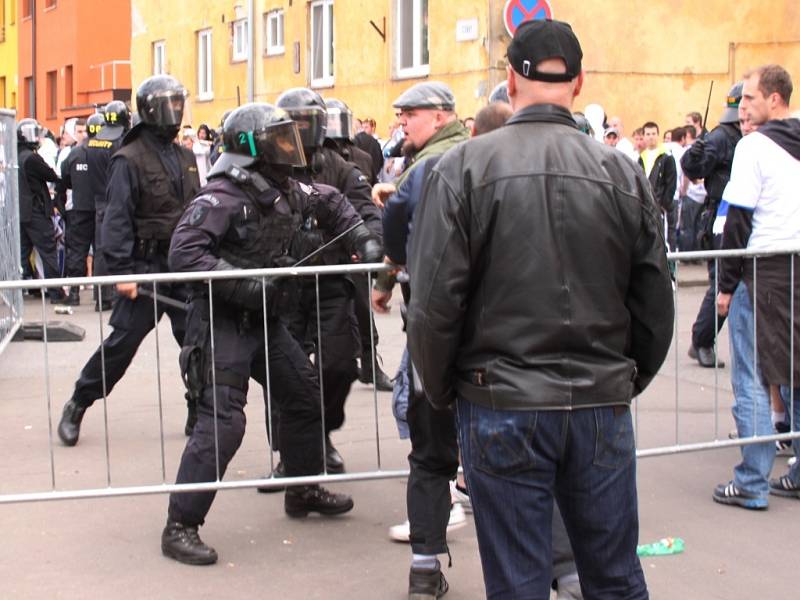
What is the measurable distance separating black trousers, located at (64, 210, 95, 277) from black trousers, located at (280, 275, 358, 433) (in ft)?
26.1

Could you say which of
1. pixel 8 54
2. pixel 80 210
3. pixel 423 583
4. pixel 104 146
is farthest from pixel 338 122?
pixel 8 54

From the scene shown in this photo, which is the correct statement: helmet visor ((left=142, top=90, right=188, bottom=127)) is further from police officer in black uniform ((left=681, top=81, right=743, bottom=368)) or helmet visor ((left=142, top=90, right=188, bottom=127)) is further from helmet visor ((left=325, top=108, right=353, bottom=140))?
police officer in black uniform ((left=681, top=81, right=743, bottom=368))

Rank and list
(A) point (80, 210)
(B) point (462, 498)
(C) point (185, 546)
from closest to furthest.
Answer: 1. (C) point (185, 546)
2. (B) point (462, 498)
3. (A) point (80, 210)

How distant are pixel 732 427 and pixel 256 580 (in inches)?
139

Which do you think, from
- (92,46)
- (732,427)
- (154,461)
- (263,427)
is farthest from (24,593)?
(92,46)

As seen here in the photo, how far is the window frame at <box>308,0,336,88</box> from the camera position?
22094mm

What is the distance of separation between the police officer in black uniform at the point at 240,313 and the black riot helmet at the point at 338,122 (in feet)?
6.85

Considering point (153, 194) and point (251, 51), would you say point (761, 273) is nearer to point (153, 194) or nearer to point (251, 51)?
point (153, 194)

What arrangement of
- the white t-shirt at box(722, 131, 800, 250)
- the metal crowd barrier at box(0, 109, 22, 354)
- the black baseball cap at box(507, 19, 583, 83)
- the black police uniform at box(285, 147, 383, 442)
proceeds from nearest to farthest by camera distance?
the black baseball cap at box(507, 19, 583, 83), the white t-shirt at box(722, 131, 800, 250), the black police uniform at box(285, 147, 383, 442), the metal crowd barrier at box(0, 109, 22, 354)

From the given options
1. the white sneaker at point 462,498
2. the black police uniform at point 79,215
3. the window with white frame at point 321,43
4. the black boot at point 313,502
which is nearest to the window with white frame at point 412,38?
the window with white frame at point 321,43

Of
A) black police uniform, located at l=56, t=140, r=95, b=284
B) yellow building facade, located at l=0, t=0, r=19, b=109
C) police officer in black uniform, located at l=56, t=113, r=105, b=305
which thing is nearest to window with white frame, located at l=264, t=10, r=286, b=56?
police officer in black uniform, located at l=56, t=113, r=105, b=305

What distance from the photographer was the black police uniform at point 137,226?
22.8 ft

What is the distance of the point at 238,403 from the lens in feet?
16.9

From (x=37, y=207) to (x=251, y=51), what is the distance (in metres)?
10.2
